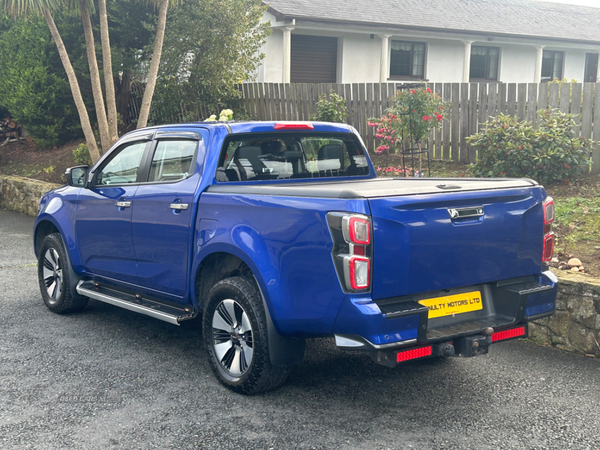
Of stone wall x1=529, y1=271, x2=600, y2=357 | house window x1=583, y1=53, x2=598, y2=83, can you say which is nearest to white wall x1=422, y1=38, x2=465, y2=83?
house window x1=583, y1=53, x2=598, y2=83

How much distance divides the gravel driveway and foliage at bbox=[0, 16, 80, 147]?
11922mm

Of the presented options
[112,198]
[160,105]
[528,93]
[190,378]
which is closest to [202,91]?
[160,105]

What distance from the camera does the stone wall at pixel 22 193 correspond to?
13.8 meters

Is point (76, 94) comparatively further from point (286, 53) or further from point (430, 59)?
point (430, 59)

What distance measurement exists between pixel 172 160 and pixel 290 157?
0.95m

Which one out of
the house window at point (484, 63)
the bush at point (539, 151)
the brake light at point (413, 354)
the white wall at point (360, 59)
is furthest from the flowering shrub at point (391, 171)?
the house window at point (484, 63)

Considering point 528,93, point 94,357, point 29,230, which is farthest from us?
point 29,230

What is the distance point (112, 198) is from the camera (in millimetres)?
5805

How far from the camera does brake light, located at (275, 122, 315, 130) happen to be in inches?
208

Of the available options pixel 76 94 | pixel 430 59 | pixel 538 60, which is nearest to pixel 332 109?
pixel 76 94

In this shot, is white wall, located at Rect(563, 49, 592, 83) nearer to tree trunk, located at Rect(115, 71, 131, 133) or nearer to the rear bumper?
tree trunk, located at Rect(115, 71, 131, 133)

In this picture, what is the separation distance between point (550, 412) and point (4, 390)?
365 cm

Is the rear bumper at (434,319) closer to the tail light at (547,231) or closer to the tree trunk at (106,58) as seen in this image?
the tail light at (547,231)

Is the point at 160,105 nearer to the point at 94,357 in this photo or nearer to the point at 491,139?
the point at 491,139
